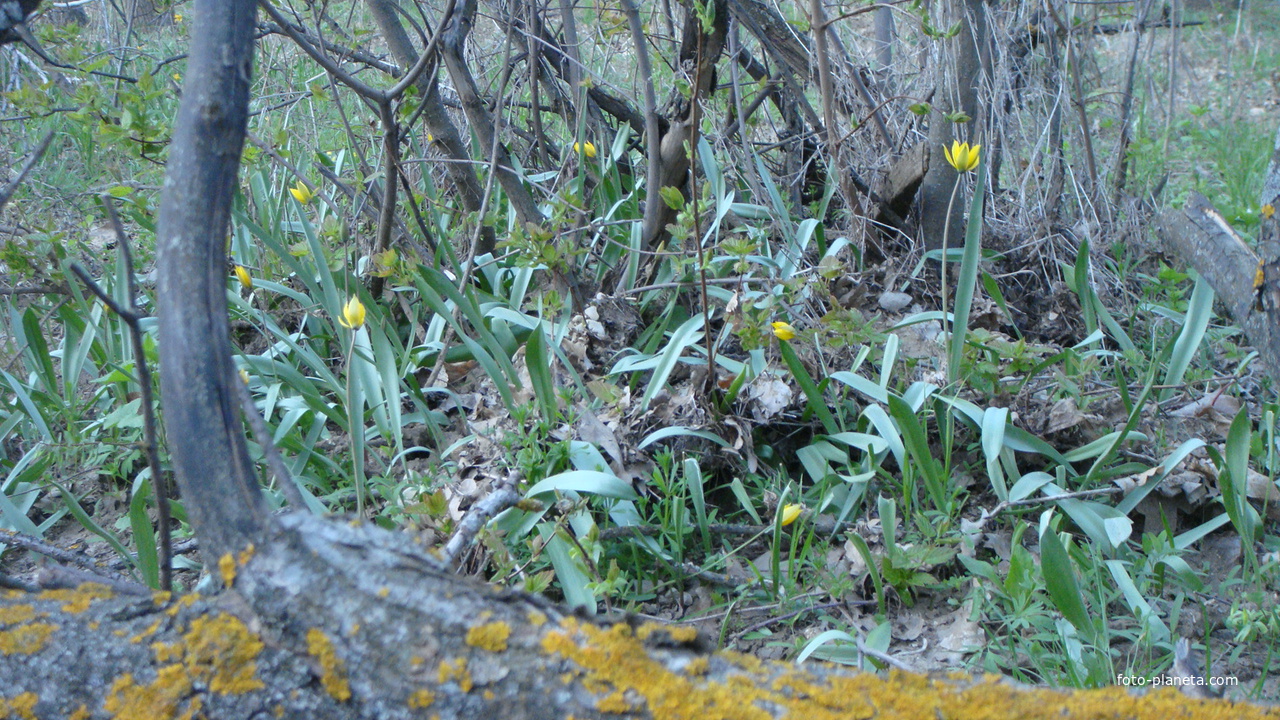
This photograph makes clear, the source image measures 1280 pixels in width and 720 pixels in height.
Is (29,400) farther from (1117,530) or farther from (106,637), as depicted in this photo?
(1117,530)

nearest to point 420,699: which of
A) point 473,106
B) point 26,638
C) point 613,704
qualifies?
point 613,704

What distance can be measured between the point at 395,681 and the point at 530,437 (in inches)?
52.4

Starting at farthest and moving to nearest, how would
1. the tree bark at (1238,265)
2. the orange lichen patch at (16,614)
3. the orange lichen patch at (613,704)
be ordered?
the tree bark at (1238,265)
the orange lichen patch at (16,614)
the orange lichen patch at (613,704)

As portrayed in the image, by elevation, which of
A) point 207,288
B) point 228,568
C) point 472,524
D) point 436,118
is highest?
point 436,118

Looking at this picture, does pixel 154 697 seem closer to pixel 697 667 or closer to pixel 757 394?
pixel 697 667

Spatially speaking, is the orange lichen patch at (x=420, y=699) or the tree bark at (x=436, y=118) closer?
the orange lichen patch at (x=420, y=699)

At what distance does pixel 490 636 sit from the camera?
72cm

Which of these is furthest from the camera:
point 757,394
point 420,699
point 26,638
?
point 757,394

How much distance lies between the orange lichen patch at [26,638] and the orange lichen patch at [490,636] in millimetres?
421

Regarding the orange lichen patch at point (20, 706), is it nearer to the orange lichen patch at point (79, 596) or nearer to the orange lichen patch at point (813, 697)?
the orange lichen patch at point (79, 596)

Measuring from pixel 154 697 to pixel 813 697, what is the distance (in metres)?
0.57

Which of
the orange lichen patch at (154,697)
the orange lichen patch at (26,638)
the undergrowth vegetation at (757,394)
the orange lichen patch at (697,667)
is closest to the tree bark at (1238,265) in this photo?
the undergrowth vegetation at (757,394)

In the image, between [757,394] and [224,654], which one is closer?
[224,654]

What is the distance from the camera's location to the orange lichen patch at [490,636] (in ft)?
2.33
